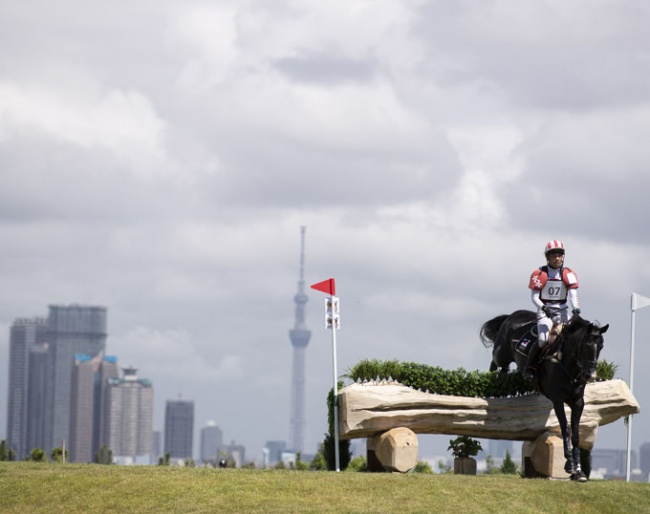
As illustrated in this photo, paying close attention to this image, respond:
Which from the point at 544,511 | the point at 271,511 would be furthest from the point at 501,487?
the point at 271,511

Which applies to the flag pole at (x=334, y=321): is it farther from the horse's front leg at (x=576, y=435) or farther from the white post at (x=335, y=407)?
the horse's front leg at (x=576, y=435)

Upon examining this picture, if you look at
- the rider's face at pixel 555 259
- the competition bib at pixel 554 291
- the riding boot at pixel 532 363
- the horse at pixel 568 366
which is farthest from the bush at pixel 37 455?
the rider's face at pixel 555 259

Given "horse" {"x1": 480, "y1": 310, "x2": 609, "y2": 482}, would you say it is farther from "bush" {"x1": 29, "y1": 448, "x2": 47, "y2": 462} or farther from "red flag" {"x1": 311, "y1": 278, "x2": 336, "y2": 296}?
"bush" {"x1": 29, "y1": 448, "x2": 47, "y2": 462}

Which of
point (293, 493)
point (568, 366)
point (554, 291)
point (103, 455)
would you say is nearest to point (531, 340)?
point (554, 291)

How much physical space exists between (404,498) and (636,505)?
4.79 meters

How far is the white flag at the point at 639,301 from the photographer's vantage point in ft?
103

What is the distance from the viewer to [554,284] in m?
27.5

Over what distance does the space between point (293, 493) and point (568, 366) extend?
6485mm

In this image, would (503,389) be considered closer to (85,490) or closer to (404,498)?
(404,498)

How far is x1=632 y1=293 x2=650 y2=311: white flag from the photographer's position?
31.3 m

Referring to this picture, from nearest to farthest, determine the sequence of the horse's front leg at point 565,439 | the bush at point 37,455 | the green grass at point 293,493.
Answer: the green grass at point 293,493
the horse's front leg at point 565,439
the bush at point 37,455

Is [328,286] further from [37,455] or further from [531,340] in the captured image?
[37,455]

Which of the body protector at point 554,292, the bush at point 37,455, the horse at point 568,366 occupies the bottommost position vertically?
the bush at point 37,455

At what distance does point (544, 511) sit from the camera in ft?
78.2
